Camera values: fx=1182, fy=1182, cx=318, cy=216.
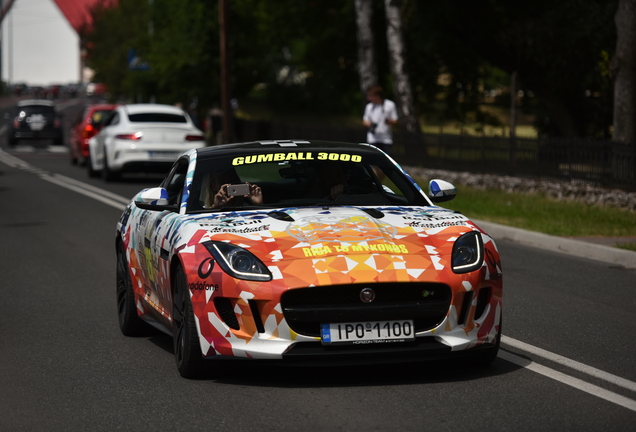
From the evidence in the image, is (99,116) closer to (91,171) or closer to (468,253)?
(91,171)

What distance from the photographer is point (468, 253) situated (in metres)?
6.45

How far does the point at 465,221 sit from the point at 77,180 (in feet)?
67.1

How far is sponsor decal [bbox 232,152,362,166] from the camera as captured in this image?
7.66m

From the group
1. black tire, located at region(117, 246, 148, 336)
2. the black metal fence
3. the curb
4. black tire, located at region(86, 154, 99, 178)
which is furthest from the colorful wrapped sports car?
black tire, located at region(86, 154, 99, 178)

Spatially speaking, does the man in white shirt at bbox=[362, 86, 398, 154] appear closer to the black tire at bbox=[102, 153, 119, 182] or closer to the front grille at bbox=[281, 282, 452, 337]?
the black tire at bbox=[102, 153, 119, 182]

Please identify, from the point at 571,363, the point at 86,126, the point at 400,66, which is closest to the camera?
the point at 571,363

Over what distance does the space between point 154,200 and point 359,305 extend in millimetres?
1974

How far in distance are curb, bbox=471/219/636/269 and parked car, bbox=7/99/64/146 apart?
3159cm

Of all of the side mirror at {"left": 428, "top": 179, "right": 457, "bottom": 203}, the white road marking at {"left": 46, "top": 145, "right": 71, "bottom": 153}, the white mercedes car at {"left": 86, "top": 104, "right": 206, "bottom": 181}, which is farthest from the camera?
the white road marking at {"left": 46, "top": 145, "right": 71, "bottom": 153}

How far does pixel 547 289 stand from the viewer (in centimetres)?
1047

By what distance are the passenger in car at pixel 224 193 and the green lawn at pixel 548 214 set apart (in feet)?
21.2

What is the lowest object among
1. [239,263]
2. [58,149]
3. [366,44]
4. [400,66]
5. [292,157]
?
[58,149]

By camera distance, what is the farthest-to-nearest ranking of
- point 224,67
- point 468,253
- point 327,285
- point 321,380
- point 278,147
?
point 224,67 → point 278,147 → point 321,380 → point 468,253 → point 327,285

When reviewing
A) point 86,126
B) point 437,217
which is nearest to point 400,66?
point 86,126
